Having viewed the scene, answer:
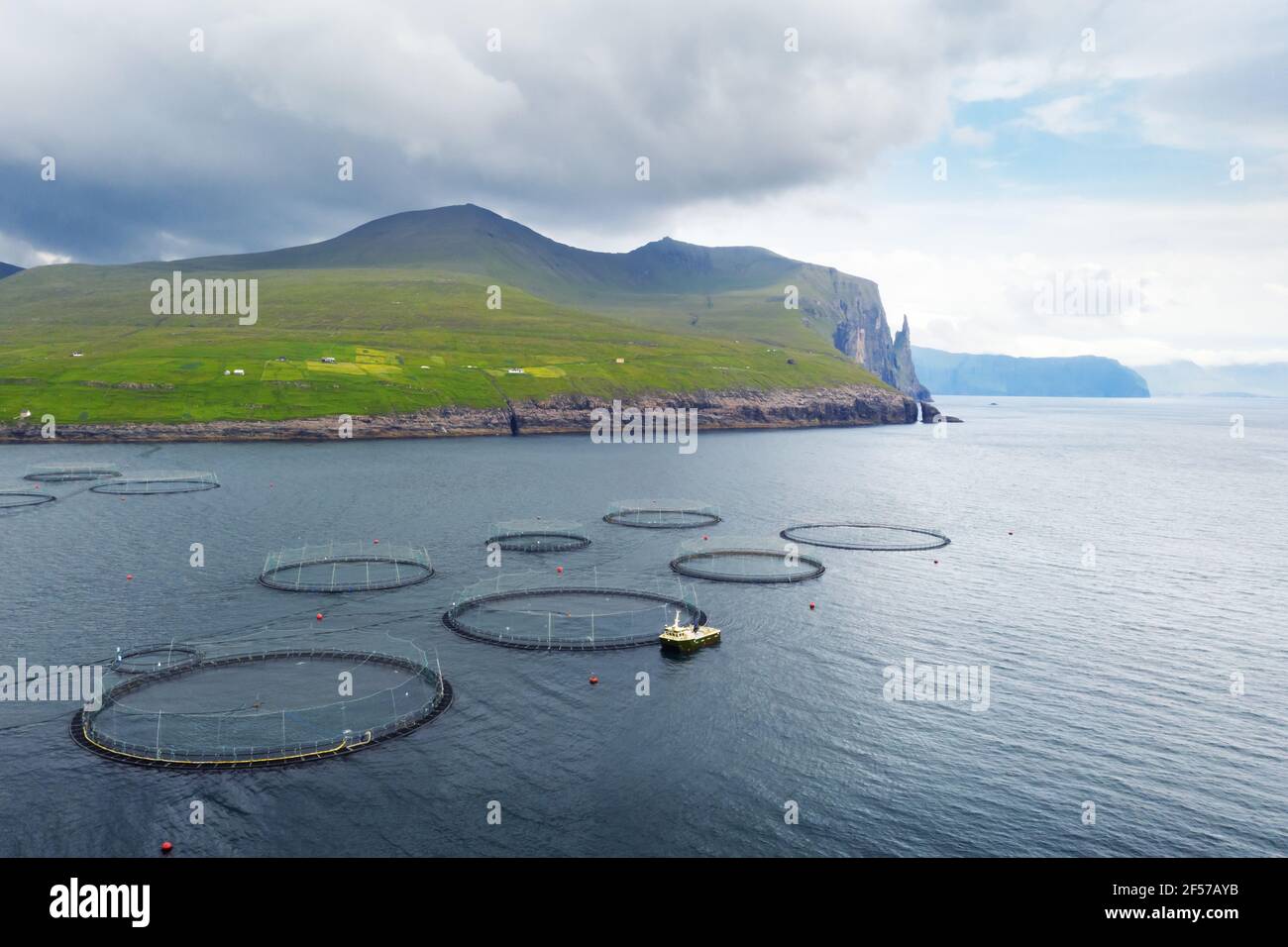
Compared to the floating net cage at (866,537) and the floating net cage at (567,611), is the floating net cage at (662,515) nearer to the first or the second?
the floating net cage at (866,537)

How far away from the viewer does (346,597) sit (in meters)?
108

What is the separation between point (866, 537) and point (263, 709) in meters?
115

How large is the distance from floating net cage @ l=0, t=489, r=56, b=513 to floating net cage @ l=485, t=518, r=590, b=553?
301 ft

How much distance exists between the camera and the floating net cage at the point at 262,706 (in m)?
65.1

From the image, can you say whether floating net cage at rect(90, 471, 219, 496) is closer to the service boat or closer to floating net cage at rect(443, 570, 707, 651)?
floating net cage at rect(443, 570, 707, 651)

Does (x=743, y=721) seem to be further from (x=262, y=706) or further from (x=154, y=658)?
(x=154, y=658)

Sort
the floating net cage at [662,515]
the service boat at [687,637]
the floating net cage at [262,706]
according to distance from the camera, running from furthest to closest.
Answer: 1. the floating net cage at [662,515]
2. the service boat at [687,637]
3. the floating net cage at [262,706]

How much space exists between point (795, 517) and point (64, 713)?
438 feet

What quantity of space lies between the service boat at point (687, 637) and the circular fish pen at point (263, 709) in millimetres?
23932

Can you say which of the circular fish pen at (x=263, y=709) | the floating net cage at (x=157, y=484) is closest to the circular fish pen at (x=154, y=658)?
the circular fish pen at (x=263, y=709)

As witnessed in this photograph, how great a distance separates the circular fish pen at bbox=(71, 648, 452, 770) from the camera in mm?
64812

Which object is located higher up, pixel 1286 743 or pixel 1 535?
pixel 1 535

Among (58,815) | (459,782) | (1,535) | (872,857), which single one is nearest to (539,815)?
(459,782)
